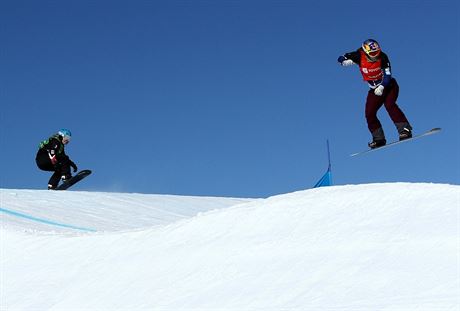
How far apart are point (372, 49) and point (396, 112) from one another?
40.4 inches

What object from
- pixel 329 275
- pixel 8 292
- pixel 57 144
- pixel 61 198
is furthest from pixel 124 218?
pixel 329 275

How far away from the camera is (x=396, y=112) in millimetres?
10109

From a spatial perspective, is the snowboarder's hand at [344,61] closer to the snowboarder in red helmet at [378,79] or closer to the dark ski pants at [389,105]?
the snowboarder in red helmet at [378,79]

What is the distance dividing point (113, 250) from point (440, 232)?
2.68 m

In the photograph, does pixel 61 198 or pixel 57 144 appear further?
pixel 57 144

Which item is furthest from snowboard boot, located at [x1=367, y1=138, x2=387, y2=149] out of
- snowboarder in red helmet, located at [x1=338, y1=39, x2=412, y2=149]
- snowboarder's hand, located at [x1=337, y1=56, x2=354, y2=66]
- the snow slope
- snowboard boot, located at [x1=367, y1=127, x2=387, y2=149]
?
the snow slope

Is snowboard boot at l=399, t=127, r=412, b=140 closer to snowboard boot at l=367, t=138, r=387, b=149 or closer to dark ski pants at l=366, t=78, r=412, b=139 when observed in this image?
dark ski pants at l=366, t=78, r=412, b=139

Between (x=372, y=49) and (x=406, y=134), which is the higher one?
(x=372, y=49)

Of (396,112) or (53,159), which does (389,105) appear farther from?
(53,159)

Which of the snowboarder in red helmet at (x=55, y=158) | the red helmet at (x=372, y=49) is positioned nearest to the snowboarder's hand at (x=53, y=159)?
the snowboarder in red helmet at (x=55, y=158)

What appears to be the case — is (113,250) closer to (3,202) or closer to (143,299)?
(143,299)

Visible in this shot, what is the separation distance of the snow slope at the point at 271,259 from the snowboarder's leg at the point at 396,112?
4.08 metres

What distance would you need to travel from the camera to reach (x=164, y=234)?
5.73 m

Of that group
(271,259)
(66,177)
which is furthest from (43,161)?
(271,259)
